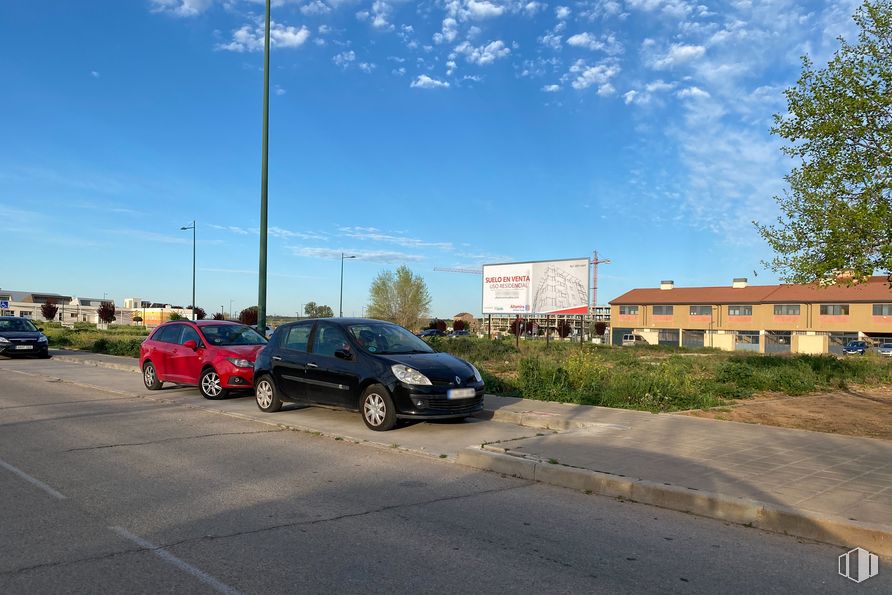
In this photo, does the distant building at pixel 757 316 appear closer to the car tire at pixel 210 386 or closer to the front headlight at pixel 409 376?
the car tire at pixel 210 386

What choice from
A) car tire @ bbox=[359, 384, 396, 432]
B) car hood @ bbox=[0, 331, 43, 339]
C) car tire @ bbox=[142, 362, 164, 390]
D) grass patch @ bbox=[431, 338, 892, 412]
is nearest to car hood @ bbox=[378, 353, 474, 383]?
car tire @ bbox=[359, 384, 396, 432]

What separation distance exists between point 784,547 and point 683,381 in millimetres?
8209

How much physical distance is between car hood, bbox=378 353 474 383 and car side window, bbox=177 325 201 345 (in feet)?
18.2

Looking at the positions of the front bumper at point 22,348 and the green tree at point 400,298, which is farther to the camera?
the green tree at point 400,298

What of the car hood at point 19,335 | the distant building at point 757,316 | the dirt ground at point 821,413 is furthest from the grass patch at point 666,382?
the distant building at point 757,316

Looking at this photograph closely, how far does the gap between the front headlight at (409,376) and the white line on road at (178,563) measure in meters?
4.51

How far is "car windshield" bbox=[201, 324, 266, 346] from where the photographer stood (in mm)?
13055

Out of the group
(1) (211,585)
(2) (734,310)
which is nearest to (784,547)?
(1) (211,585)

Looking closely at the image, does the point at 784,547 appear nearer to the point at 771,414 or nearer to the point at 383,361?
the point at 383,361

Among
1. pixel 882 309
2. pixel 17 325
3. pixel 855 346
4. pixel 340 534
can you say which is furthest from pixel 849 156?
pixel 882 309

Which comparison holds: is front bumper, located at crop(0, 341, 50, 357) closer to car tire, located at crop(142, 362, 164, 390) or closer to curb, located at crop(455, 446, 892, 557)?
car tire, located at crop(142, 362, 164, 390)

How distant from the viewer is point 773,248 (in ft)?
43.1

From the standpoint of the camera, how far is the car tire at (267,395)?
35.8 ft

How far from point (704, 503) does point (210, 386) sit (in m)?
9.91
